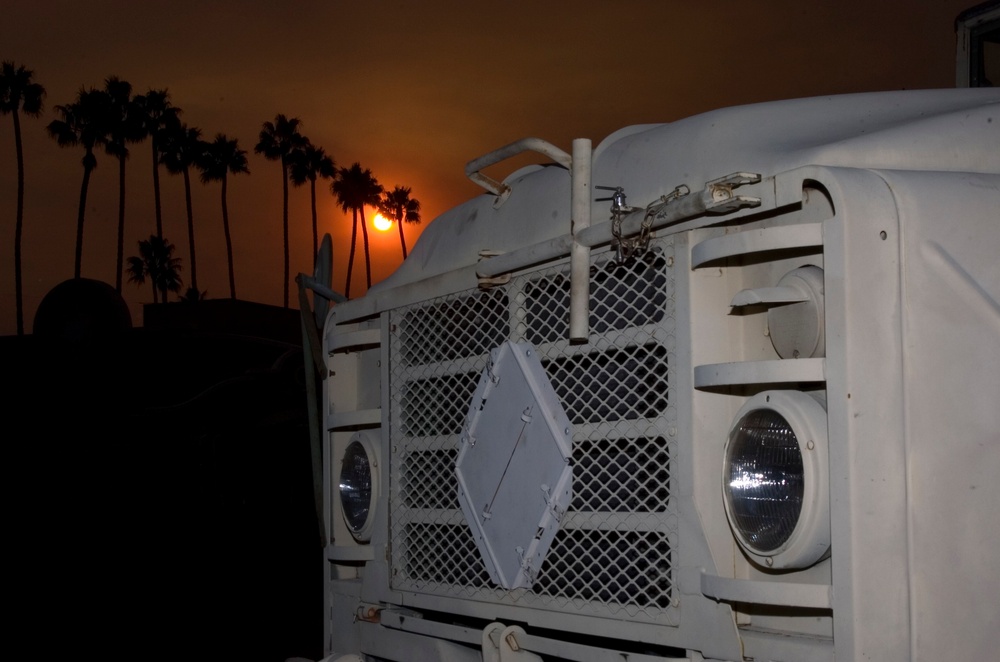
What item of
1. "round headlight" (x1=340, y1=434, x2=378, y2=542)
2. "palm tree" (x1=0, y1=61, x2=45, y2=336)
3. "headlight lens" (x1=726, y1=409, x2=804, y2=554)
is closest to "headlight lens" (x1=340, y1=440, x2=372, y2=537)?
"round headlight" (x1=340, y1=434, x2=378, y2=542)

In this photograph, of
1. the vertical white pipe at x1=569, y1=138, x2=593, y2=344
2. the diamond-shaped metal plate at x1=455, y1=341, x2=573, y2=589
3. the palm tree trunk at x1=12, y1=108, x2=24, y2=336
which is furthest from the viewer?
the palm tree trunk at x1=12, y1=108, x2=24, y2=336

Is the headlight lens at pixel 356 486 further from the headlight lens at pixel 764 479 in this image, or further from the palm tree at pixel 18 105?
the palm tree at pixel 18 105

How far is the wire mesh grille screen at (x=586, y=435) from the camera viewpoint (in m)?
2.91

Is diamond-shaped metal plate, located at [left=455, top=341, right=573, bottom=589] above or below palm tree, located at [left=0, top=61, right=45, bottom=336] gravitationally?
below

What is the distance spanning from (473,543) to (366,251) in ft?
148

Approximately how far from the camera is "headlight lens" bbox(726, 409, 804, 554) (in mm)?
2461

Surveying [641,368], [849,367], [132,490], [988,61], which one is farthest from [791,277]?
[132,490]

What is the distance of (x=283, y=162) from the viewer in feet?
157

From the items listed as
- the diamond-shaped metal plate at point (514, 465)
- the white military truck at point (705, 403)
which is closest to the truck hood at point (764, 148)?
the white military truck at point (705, 403)

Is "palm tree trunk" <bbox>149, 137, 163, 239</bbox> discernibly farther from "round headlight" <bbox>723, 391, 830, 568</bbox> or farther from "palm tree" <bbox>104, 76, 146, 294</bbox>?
"round headlight" <bbox>723, 391, 830, 568</bbox>

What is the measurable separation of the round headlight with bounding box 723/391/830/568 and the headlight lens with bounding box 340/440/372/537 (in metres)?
1.77

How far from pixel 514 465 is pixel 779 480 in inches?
39.3

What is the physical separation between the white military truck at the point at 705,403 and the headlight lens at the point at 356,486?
1 cm

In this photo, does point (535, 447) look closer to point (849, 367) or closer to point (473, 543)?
point (473, 543)
